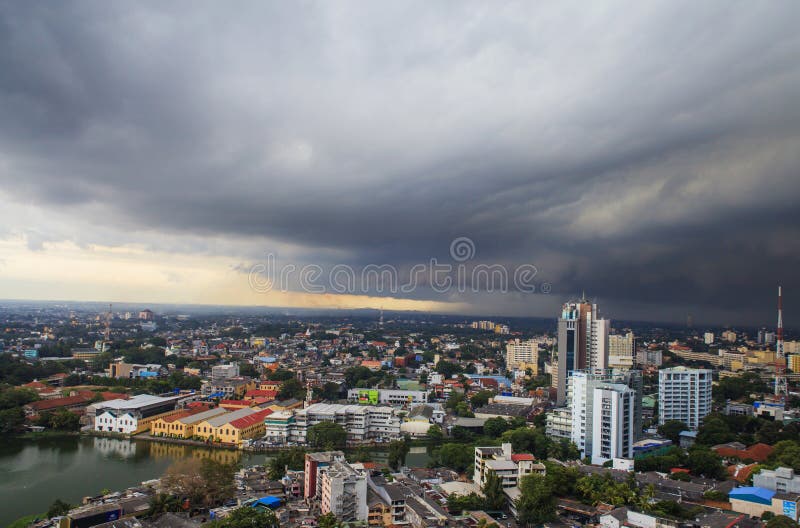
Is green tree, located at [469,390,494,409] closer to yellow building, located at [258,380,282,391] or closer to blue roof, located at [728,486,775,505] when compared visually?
yellow building, located at [258,380,282,391]

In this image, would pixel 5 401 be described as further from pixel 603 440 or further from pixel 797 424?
pixel 797 424

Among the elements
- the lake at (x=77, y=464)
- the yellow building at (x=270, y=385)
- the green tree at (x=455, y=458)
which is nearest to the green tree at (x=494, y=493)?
the green tree at (x=455, y=458)

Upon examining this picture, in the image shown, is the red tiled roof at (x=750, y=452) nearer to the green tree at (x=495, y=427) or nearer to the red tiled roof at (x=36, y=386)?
the green tree at (x=495, y=427)

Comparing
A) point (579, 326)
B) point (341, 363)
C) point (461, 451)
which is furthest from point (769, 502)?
point (341, 363)

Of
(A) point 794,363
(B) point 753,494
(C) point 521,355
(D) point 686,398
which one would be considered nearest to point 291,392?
(D) point 686,398

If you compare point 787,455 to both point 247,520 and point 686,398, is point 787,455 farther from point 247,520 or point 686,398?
point 247,520

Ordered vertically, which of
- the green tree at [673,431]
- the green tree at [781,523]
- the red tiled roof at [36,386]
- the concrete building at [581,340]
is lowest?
the red tiled roof at [36,386]

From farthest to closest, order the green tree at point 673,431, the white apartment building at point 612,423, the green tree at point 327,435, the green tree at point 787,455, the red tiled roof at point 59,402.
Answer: the red tiled roof at point 59,402
the green tree at point 673,431
the green tree at point 327,435
the white apartment building at point 612,423
the green tree at point 787,455

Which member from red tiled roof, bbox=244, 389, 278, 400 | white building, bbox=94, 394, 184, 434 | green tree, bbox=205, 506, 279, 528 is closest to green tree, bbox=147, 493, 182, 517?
green tree, bbox=205, 506, 279, 528
